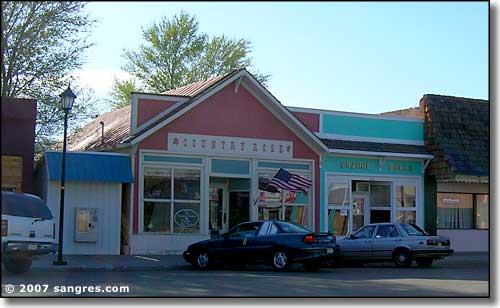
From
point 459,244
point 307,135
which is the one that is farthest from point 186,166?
point 459,244

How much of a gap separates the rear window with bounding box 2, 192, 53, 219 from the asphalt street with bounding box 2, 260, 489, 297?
1.28m

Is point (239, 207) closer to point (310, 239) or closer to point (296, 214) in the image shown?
point (296, 214)

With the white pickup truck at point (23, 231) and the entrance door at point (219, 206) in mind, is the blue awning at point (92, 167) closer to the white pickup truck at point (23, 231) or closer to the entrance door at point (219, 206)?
the entrance door at point (219, 206)

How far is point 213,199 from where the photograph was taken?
26594 mm

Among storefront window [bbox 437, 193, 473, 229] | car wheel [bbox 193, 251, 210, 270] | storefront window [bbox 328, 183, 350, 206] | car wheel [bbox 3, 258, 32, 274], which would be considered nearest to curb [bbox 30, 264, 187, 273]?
car wheel [bbox 193, 251, 210, 270]

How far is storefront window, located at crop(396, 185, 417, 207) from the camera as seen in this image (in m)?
29.0

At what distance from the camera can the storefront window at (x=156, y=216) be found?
957 inches

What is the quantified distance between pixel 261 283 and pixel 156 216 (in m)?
9.20

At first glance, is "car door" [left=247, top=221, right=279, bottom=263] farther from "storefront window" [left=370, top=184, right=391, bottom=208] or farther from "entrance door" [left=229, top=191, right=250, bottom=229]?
"storefront window" [left=370, top=184, right=391, bottom=208]

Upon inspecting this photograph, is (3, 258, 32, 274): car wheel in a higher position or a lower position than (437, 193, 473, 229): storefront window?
lower

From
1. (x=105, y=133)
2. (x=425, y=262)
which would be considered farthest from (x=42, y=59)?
(x=425, y=262)

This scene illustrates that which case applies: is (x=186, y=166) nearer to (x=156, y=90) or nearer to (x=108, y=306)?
(x=108, y=306)

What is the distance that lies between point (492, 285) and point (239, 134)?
46.5 ft

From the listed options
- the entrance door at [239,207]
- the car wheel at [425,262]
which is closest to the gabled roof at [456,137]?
the car wheel at [425,262]
